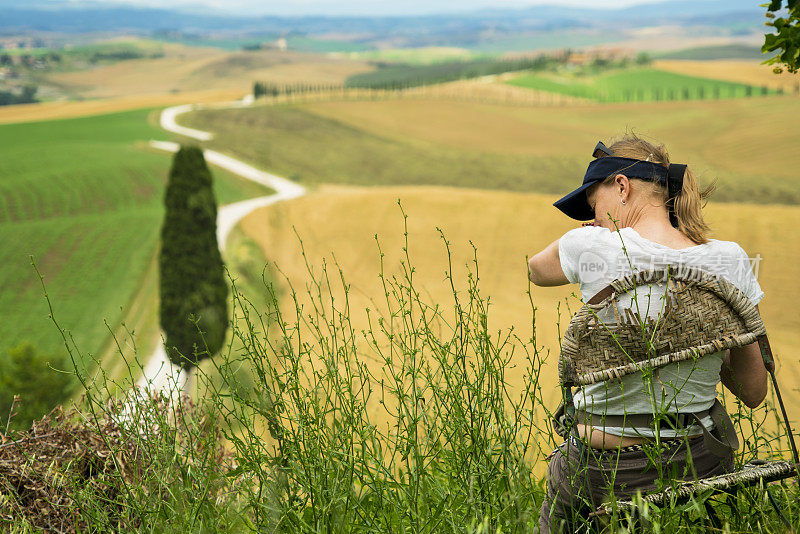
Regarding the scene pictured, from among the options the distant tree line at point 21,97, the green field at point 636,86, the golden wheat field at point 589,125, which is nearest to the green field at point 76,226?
the distant tree line at point 21,97

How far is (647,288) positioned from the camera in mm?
1618

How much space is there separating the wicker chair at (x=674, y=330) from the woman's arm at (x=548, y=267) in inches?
4.2

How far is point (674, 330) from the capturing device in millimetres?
1633

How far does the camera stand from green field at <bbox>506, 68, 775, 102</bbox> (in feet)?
168

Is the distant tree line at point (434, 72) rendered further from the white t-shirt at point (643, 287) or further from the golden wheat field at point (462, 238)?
the white t-shirt at point (643, 287)

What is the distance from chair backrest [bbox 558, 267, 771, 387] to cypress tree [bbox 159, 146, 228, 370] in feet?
36.0

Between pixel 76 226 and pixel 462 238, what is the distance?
13.4 m

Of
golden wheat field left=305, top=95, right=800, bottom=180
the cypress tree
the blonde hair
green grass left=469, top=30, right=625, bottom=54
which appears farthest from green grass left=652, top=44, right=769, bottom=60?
the blonde hair

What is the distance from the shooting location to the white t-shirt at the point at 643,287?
5.27ft

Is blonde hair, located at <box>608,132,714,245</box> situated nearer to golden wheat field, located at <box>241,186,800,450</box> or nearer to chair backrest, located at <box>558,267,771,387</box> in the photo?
chair backrest, located at <box>558,267,771,387</box>

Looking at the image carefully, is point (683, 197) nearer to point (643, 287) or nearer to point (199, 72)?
point (643, 287)

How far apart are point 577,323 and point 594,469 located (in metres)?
0.38

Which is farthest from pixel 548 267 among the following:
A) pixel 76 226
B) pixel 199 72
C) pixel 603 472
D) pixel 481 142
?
pixel 199 72

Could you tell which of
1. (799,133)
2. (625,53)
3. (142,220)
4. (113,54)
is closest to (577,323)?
(142,220)
